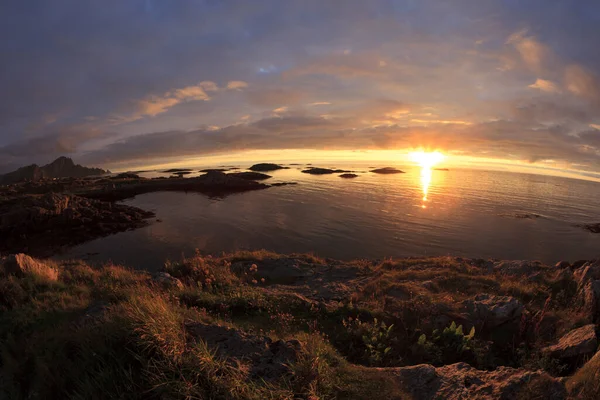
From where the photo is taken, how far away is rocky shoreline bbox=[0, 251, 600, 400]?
4109 millimetres

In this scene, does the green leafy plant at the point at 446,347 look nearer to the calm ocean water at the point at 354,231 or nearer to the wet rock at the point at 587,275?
the wet rock at the point at 587,275

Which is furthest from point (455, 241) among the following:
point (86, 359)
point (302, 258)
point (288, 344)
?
point (86, 359)

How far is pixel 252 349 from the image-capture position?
15.6 ft

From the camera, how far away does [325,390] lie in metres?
4.27

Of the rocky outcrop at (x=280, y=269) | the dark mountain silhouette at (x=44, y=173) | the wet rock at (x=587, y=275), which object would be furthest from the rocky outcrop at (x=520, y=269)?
the dark mountain silhouette at (x=44, y=173)

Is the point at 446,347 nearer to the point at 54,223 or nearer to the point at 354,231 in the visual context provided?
the point at 354,231

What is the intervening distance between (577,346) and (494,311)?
301 cm

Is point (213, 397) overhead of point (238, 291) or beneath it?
overhead

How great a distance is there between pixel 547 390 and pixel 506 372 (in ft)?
2.36

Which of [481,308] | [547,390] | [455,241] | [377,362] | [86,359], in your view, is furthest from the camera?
[455,241]

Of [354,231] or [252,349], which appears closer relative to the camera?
[252,349]

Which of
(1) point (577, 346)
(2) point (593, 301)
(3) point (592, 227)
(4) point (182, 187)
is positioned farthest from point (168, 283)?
(4) point (182, 187)

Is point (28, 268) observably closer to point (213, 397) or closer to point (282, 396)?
point (213, 397)

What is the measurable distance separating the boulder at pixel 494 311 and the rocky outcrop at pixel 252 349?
750 cm
